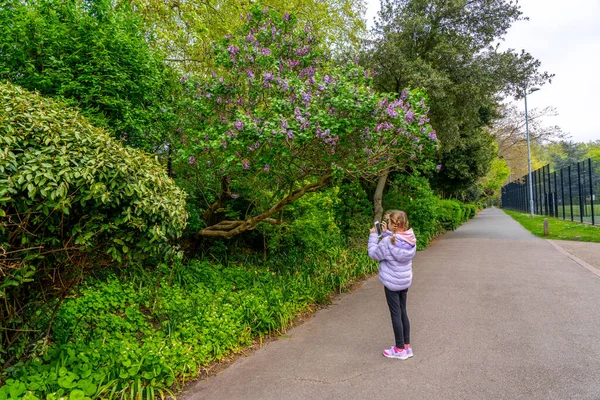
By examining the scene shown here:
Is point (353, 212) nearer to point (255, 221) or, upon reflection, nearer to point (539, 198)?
point (255, 221)

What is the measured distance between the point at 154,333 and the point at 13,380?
1.27 meters

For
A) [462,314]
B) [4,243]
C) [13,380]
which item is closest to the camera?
[4,243]

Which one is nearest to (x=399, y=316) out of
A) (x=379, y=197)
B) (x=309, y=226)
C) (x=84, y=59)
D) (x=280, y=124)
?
(x=280, y=124)

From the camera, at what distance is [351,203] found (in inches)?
446

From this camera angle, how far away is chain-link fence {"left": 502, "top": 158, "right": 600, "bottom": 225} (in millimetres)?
14742

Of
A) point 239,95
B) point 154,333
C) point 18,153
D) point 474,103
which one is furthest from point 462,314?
point 474,103

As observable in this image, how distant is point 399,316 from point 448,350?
2.24 ft

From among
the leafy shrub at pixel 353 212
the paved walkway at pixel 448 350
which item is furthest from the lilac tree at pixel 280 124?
the leafy shrub at pixel 353 212

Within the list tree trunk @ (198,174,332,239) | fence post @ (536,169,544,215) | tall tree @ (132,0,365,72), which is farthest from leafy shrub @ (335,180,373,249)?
fence post @ (536,169,544,215)

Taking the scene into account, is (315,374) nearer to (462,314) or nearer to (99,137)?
(462,314)

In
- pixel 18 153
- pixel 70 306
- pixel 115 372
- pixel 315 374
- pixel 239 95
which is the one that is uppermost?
pixel 239 95

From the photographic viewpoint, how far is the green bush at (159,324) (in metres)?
2.98

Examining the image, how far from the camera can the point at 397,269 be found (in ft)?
12.0

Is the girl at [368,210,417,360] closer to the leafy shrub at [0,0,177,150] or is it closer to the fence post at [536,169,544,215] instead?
the leafy shrub at [0,0,177,150]
